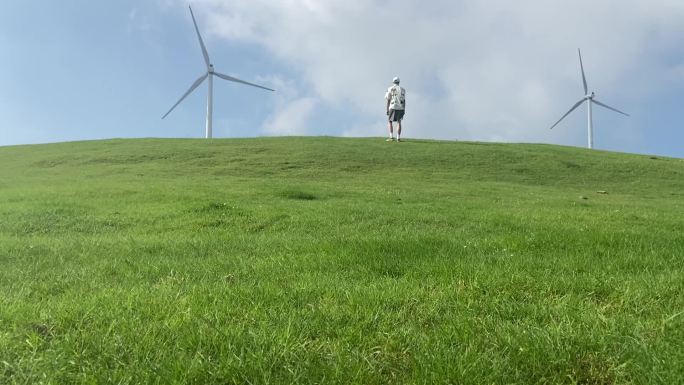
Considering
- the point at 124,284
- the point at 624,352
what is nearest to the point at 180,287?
the point at 124,284

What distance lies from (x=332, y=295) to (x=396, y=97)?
3063 cm

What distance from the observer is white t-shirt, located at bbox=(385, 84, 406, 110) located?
35031 millimetres

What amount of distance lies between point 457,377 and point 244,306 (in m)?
2.24

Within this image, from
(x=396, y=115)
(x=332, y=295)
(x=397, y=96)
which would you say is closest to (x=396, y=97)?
(x=397, y=96)

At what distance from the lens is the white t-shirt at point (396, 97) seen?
35.0m

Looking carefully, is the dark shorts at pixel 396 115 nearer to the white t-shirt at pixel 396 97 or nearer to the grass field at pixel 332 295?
the white t-shirt at pixel 396 97

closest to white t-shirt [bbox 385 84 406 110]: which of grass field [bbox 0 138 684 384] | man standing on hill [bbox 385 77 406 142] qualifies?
man standing on hill [bbox 385 77 406 142]

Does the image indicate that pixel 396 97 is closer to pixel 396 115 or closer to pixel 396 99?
pixel 396 99

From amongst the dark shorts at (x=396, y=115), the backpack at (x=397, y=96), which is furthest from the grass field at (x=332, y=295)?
the dark shorts at (x=396, y=115)

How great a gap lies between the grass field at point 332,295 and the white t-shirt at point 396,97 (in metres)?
20.8

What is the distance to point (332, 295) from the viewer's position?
17.9 ft

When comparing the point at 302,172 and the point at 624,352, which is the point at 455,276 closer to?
the point at 624,352

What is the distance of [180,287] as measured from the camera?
5.94 meters

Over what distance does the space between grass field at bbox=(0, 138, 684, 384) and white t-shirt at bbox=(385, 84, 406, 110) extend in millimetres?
20808
